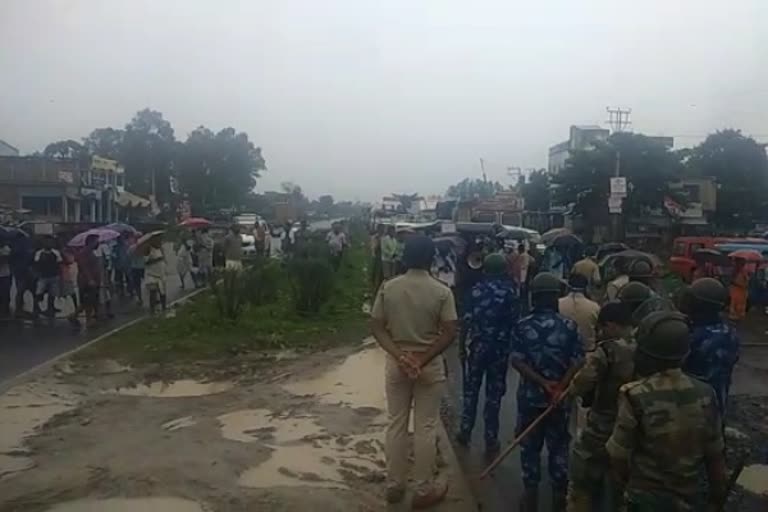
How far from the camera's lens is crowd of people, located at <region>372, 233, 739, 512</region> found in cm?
360

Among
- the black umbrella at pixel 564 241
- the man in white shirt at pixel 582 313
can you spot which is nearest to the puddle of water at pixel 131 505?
the man in white shirt at pixel 582 313

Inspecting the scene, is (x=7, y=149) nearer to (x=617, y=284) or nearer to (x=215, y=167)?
(x=215, y=167)

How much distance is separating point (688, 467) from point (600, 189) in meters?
36.2

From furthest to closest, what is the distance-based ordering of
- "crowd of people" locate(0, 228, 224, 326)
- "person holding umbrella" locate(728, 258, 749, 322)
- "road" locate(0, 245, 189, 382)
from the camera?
"person holding umbrella" locate(728, 258, 749, 322) < "crowd of people" locate(0, 228, 224, 326) < "road" locate(0, 245, 189, 382)

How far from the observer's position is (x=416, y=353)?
564cm

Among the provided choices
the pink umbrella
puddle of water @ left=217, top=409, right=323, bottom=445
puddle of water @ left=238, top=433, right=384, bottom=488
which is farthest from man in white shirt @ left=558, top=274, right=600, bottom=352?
the pink umbrella

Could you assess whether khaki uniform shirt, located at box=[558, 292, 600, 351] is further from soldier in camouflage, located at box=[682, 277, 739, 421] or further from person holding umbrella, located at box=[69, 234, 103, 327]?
person holding umbrella, located at box=[69, 234, 103, 327]

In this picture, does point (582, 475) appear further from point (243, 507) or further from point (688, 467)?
point (243, 507)

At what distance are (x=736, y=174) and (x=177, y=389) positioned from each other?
4264cm

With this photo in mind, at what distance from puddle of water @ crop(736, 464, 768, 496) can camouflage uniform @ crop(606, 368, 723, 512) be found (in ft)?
9.79

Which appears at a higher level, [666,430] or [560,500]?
[666,430]

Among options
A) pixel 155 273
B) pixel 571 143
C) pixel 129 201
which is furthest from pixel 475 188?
pixel 155 273

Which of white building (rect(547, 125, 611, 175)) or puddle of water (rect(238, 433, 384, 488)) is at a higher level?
white building (rect(547, 125, 611, 175))

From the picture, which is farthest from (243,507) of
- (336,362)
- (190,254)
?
(190,254)
